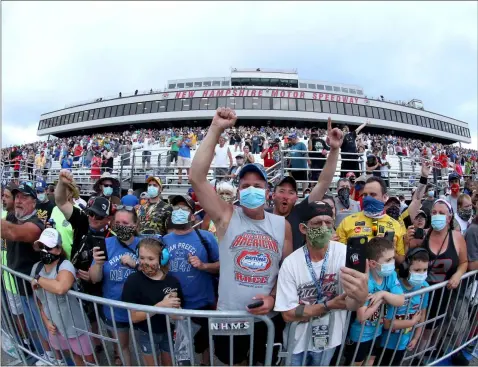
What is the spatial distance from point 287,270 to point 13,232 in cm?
265

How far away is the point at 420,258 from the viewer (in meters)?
2.91

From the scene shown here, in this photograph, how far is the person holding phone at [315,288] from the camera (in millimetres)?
2271

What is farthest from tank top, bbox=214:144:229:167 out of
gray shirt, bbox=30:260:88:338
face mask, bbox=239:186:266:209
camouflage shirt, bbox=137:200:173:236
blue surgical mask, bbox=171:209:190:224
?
face mask, bbox=239:186:266:209

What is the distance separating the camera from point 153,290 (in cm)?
265

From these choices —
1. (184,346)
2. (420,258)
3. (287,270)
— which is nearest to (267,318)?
(287,270)

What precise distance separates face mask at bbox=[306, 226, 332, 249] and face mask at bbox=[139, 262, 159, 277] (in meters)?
1.32

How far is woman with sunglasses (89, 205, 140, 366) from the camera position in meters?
2.94

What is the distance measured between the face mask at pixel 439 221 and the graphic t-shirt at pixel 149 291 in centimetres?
274

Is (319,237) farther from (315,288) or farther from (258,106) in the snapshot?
(258,106)

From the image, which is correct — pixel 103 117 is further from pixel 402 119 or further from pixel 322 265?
pixel 322 265

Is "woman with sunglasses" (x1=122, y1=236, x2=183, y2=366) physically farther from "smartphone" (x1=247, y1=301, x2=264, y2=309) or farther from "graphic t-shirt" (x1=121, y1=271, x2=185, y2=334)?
"smartphone" (x1=247, y1=301, x2=264, y2=309)

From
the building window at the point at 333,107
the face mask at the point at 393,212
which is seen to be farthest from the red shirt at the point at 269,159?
the building window at the point at 333,107

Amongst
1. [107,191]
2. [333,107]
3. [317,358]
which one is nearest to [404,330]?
[317,358]

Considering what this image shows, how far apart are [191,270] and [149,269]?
49cm
